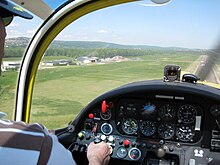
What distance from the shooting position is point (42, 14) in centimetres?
285

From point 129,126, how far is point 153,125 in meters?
0.21

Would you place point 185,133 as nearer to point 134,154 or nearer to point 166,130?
point 166,130

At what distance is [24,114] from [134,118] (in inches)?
52.7

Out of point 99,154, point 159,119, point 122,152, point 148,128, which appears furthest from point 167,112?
point 99,154

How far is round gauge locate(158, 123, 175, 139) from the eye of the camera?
98.0 inches

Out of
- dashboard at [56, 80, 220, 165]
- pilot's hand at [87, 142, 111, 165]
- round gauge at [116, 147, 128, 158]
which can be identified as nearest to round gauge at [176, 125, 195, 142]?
dashboard at [56, 80, 220, 165]

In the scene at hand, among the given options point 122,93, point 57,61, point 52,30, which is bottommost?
point 122,93

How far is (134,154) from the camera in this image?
8.17ft

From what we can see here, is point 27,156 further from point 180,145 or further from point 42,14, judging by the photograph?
point 42,14

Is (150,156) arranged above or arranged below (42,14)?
below

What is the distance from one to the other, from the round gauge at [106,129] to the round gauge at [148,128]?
277 millimetres

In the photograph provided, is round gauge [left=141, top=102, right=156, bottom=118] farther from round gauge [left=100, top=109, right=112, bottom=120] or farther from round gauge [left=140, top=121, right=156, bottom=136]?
round gauge [left=100, top=109, right=112, bottom=120]

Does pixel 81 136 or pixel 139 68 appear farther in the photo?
pixel 139 68

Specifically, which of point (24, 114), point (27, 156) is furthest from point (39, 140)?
point (24, 114)
